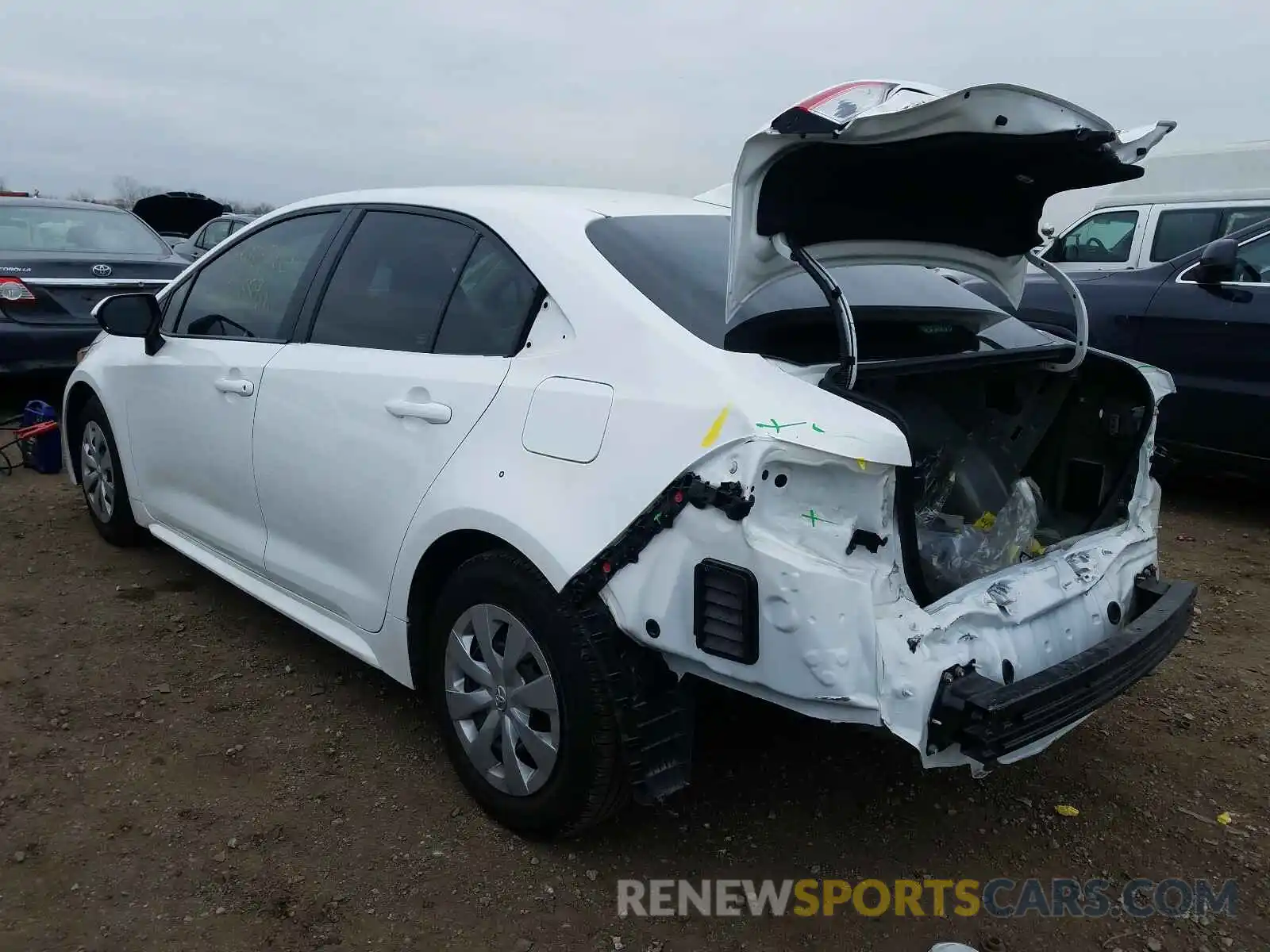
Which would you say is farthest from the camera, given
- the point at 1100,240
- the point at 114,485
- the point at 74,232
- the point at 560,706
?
the point at 1100,240

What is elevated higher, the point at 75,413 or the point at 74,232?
the point at 74,232

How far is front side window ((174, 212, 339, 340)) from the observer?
130 inches

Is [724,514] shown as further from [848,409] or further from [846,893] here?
[846,893]

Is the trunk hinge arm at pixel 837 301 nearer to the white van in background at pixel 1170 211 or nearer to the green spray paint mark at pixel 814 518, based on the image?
the green spray paint mark at pixel 814 518

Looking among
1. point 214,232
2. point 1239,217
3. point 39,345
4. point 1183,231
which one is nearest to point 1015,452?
point 1239,217

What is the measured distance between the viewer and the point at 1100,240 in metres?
7.72

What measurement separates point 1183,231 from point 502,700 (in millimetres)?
6634

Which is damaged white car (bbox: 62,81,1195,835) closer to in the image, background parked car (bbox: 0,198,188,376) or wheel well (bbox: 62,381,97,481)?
wheel well (bbox: 62,381,97,481)

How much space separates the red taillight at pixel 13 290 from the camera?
6.41 meters

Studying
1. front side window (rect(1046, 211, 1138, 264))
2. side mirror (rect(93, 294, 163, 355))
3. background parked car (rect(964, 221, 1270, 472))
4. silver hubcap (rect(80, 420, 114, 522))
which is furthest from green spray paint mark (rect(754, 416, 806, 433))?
front side window (rect(1046, 211, 1138, 264))

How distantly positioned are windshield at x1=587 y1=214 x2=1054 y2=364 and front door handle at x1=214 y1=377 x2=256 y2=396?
139 cm

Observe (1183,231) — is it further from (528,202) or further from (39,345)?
(39,345)

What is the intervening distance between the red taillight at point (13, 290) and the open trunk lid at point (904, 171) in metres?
6.00

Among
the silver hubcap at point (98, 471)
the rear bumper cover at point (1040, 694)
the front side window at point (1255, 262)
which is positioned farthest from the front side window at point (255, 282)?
the front side window at point (1255, 262)
